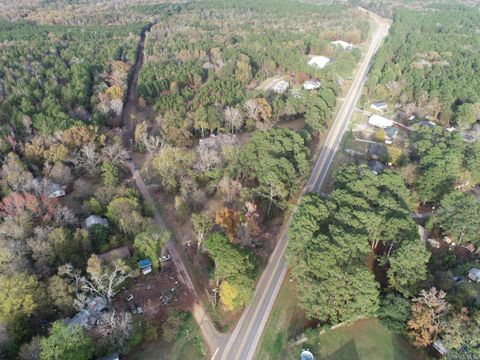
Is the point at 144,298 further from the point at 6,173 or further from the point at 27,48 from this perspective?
the point at 27,48

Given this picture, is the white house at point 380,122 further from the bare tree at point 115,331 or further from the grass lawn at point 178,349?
the bare tree at point 115,331

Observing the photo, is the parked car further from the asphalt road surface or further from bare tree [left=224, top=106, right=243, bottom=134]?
bare tree [left=224, top=106, right=243, bottom=134]

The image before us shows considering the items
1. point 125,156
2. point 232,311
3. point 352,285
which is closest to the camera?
point 352,285

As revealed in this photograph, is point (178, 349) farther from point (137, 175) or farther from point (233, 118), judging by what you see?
point (233, 118)

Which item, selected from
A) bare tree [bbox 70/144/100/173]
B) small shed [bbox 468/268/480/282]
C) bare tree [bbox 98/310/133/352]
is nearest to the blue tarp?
bare tree [bbox 98/310/133/352]

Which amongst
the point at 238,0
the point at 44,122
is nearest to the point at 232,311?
the point at 44,122

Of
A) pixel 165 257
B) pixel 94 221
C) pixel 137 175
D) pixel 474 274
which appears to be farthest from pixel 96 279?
pixel 474 274
